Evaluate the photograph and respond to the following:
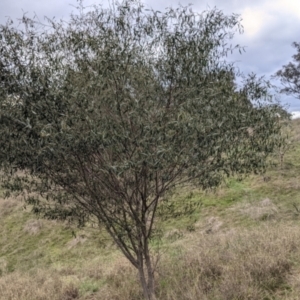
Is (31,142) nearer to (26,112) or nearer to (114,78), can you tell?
(26,112)

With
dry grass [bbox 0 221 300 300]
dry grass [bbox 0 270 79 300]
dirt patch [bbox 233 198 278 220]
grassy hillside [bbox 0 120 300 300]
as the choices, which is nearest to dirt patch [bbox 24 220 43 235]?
grassy hillside [bbox 0 120 300 300]

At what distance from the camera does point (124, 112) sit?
5539 mm

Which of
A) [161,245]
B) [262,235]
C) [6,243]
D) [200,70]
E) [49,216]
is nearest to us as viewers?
[200,70]

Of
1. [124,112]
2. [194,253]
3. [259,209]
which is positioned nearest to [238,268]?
[194,253]

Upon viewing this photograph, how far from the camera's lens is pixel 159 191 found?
6.67 metres

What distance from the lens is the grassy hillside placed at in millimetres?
7375

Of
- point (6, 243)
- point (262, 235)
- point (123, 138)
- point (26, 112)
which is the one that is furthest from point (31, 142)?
point (6, 243)

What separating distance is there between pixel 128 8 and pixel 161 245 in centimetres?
848

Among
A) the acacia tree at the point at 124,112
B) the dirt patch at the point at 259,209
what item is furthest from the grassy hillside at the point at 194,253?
the acacia tree at the point at 124,112

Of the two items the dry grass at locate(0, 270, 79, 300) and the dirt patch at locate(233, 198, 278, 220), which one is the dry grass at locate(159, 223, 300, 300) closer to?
the dirt patch at locate(233, 198, 278, 220)

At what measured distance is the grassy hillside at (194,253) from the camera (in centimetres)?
738

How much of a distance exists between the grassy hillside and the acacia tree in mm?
1680

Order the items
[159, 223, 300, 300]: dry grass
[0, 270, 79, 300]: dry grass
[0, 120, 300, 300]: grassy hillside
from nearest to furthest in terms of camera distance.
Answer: [159, 223, 300, 300]: dry grass, [0, 120, 300, 300]: grassy hillside, [0, 270, 79, 300]: dry grass

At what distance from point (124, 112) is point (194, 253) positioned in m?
5.63
